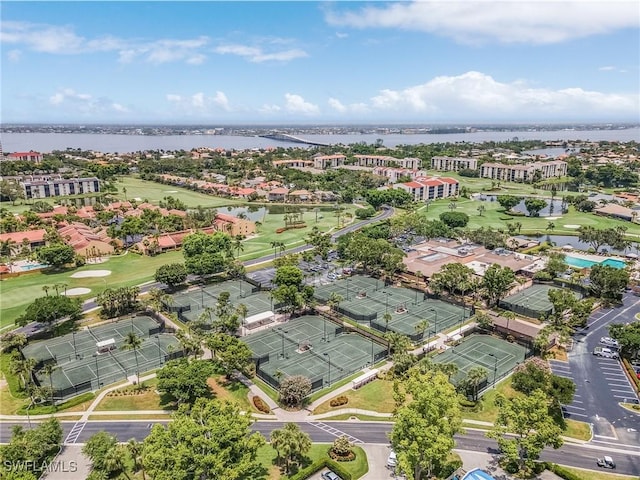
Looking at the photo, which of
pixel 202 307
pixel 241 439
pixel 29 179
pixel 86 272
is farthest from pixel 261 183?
pixel 241 439

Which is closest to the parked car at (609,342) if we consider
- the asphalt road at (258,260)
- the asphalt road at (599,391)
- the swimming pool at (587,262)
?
the asphalt road at (599,391)

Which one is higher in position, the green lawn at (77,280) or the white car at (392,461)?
the green lawn at (77,280)

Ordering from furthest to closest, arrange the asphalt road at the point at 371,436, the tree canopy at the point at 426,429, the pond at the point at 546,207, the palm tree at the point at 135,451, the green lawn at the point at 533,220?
the pond at the point at 546,207
the green lawn at the point at 533,220
the asphalt road at the point at 371,436
the palm tree at the point at 135,451
the tree canopy at the point at 426,429

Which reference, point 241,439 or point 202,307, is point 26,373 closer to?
point 202,307

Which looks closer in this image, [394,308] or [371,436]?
[371,436]

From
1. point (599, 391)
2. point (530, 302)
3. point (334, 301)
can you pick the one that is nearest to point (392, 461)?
point (599, 391)

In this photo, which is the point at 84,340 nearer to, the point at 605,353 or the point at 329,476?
the point at 329,476

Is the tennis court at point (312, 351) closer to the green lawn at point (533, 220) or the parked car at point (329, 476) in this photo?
the parked car at point (329, 476)
